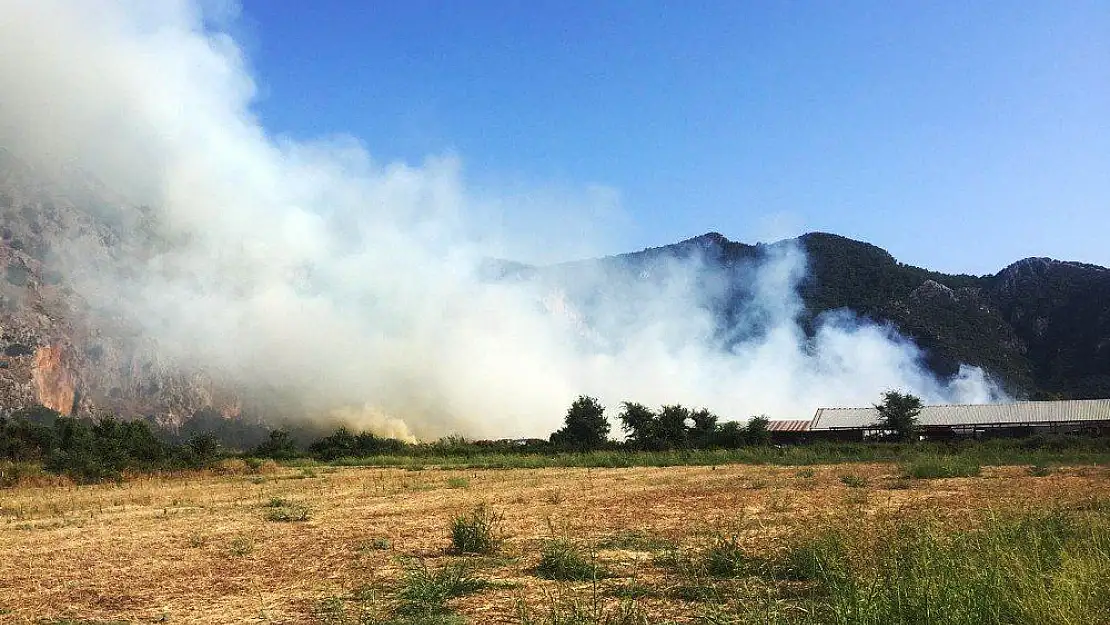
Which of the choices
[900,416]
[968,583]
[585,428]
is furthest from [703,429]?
[968,583]

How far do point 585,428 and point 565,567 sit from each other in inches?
2202

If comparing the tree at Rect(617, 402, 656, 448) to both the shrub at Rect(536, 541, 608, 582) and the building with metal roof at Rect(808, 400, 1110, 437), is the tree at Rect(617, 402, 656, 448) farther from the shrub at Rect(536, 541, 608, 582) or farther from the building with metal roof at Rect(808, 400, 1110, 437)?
the shrub at Rect(536, 541, 608, 582)

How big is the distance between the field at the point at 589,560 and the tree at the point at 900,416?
133 feet

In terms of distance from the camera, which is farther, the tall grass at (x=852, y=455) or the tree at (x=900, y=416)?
the tree at (x=900, y=416)

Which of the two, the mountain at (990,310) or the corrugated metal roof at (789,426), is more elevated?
the mountain at (990,310)

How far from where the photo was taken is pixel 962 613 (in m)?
4.23

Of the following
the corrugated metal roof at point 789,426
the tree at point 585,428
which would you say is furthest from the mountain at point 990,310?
the tree at point 585,428

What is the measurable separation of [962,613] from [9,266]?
12155 cm

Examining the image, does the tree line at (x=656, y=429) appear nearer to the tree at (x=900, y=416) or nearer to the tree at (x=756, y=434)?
the tree at (x=756, y=434)

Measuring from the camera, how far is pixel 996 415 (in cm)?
6328

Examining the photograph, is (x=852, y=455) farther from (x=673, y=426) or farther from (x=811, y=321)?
(x=811, y=321)

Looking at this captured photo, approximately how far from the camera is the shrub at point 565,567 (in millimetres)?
7773

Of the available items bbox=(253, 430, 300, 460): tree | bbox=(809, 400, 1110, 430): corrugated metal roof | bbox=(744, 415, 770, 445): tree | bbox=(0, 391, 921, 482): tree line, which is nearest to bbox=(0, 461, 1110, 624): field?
bbox=(0, 391, 921, 482): tree line

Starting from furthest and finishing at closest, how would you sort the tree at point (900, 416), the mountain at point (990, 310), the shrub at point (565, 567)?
the mountain at point (990, 310) < the tree at point (900, 416) < the shrub at point (565, 567)
